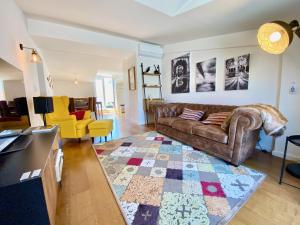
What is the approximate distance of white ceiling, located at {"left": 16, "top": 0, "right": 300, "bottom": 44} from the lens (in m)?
2.19

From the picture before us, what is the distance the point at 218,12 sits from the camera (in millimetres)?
2428

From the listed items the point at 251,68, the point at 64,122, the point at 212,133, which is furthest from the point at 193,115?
the point at 64,122

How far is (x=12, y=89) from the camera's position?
5.41ft

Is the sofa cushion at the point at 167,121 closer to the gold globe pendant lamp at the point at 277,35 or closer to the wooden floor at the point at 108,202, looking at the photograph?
the wooden floor at the point at 108,202

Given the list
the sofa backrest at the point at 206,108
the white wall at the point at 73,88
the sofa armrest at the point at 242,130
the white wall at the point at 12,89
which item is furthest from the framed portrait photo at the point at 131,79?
the white wall at the point at 73,88

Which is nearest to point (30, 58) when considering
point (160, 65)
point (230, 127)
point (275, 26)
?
point (160, 65)

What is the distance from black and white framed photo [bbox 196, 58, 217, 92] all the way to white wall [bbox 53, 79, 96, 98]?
738 centimetres

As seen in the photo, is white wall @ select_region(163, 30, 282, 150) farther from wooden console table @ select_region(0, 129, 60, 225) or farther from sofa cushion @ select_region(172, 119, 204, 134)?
wooden console table @ select_region(0, 129, 60, 225)

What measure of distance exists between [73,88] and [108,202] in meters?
8.88

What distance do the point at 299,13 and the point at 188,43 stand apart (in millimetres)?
2178

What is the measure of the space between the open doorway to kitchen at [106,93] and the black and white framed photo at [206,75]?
7308mm

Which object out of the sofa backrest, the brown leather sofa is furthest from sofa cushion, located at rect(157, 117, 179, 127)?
the sofa backrest

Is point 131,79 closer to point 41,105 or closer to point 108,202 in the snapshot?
point 41,105

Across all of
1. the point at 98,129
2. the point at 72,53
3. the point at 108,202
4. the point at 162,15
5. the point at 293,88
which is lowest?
the point at 108,202
